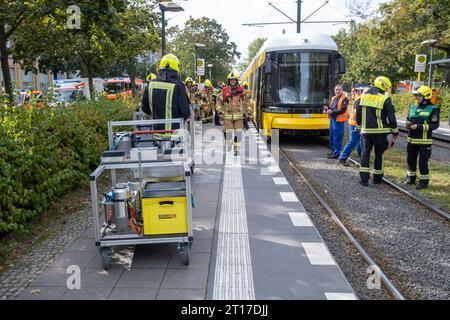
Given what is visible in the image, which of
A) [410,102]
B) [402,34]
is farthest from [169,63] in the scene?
[402,34]

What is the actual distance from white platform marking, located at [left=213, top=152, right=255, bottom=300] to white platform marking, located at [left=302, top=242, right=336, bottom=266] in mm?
684

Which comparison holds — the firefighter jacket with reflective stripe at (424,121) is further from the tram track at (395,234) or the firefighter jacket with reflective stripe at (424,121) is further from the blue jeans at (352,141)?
the blue jeans at (352,141)

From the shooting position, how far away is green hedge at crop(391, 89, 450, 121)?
2403 centimetres

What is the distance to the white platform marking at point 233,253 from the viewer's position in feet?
13.2

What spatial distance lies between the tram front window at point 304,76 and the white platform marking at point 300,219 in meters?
7.34

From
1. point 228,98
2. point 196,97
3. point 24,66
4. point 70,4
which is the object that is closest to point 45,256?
point 70,4

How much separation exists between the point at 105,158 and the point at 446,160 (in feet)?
33.0

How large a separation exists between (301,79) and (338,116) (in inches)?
103

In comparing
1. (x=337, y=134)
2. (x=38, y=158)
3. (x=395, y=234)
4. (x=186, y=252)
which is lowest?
(x=395, y=234)

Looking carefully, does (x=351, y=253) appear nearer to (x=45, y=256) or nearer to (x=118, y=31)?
(x=45, y=256)

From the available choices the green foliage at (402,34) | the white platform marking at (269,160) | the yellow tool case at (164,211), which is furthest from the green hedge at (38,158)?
the green foliage at (402,34)

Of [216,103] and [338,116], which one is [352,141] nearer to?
[338,116]

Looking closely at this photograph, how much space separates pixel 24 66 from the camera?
1473 cm

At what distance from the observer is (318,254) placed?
4852 mm
